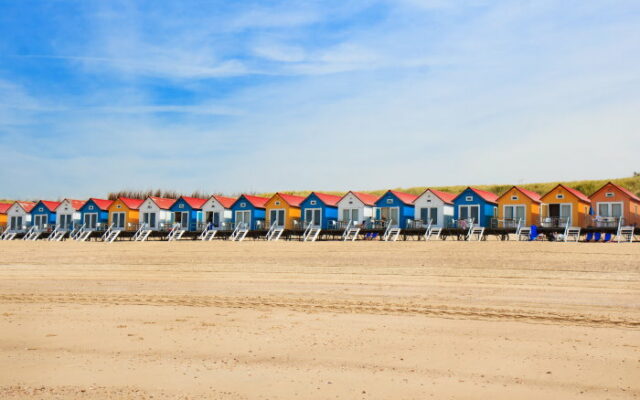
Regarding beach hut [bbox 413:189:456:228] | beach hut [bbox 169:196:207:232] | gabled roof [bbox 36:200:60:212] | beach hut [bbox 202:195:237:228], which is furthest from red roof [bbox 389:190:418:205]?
gabled roof [bbox 36:200:60:212]

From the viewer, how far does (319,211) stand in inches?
1455

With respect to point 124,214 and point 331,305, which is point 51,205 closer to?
point 124,214

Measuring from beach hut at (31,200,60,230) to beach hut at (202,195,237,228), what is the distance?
1331 centimetres

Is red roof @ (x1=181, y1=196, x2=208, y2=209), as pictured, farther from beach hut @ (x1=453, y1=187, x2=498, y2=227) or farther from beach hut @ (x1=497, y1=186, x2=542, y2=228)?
beach hut @ (x1=497, y1=186, x2=542, y2=228)

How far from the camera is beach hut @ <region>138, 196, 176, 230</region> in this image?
4116 centimetres

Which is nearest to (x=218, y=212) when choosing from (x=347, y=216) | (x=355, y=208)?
(x=347, y=216)

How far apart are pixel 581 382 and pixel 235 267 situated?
14.3 meters

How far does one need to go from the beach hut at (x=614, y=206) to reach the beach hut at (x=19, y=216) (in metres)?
38.7

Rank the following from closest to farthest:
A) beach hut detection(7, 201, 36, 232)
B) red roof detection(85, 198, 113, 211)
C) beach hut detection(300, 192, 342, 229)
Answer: beach hut detection(300, 192, 342, 229)
red roof detection(85, 198, 113, 211)
beach hut detection(7, 201, 36, 232)

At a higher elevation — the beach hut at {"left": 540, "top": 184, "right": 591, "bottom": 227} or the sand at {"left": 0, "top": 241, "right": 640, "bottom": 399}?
the beach hut at {"left": 540, "top": 184, "right": 591, "bottom": 227}

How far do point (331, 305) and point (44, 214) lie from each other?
40.3 metres

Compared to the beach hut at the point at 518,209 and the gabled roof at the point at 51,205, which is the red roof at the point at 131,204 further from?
the beach hut at the point at 518,209

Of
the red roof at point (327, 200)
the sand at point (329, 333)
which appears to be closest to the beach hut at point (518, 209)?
the red roof at point (327, 200)

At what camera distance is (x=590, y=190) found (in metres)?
60.4
